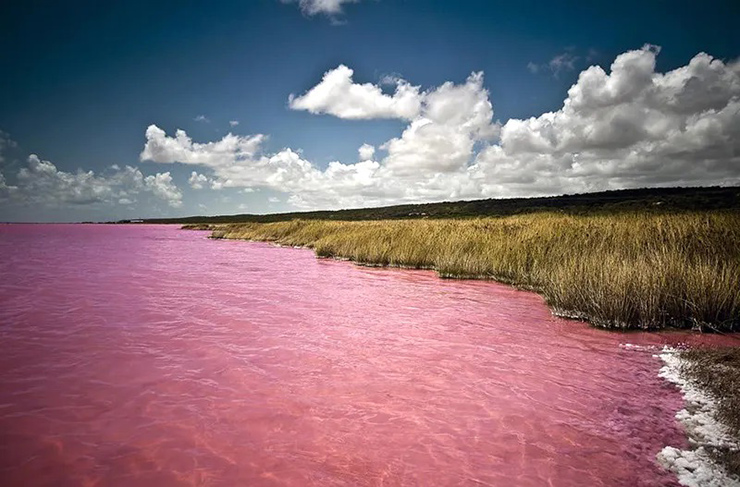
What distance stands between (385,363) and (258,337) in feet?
7.09

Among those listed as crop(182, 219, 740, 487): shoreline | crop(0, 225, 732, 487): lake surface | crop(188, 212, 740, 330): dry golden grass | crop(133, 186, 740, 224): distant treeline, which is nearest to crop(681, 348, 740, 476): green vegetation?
crop(182, 219, 740, 487): shoreline

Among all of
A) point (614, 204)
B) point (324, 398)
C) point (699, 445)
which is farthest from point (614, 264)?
point (614, 204)

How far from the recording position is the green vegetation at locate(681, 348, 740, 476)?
9.58 ft

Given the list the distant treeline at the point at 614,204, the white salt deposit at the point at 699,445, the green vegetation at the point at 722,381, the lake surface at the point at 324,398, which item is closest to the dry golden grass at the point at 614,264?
the lake surface at the point at 324,398

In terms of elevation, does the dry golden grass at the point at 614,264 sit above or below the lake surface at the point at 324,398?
A: above

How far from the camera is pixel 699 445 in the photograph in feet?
10.3

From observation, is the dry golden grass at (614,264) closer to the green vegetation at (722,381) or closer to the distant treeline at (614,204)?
the green vegetation at (722,381)

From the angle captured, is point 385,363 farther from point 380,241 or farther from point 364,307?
point 380,241

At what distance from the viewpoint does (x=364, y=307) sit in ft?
27.5

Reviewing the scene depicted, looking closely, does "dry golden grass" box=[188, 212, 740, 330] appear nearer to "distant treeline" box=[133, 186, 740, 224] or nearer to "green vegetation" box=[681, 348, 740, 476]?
"green vegetation" box=[681, 348, 740, 476]

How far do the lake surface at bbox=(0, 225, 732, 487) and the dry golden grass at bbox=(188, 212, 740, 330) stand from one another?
551mm

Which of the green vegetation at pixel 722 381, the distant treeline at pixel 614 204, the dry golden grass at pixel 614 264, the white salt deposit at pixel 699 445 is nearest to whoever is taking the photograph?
the white salt deposit at pixel 699 445

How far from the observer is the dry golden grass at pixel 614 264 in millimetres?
6383

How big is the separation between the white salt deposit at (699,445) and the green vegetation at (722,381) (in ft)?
0.19
